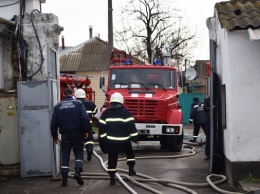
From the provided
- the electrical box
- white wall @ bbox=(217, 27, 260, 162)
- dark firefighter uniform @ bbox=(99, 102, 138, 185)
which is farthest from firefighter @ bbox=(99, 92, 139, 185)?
the electrical box

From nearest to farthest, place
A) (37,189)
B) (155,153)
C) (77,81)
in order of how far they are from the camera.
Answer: (37,189) < (155,153) < (77,81)

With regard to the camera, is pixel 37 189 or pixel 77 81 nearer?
pixel 37 189

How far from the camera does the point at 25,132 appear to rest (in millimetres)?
11023

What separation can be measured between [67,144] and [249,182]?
3451 mm

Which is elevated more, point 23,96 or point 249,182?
point 23,96

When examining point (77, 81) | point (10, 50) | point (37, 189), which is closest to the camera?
point (37, 189)

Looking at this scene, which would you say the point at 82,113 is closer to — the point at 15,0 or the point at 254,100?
the point at 254,100

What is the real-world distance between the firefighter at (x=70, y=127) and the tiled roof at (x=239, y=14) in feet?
10.3

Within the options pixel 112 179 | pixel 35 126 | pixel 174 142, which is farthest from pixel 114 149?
pixel 174 142

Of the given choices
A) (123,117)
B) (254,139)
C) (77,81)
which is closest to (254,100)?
(254,139)

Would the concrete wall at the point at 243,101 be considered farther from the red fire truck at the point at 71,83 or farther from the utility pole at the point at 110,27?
the utility pole at the point at 110,27

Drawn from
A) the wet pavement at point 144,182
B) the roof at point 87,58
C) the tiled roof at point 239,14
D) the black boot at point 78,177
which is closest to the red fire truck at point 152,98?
the wet pavement at point 144,182

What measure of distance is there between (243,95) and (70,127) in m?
3.26

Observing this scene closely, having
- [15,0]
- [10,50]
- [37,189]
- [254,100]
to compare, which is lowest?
[37,189]
